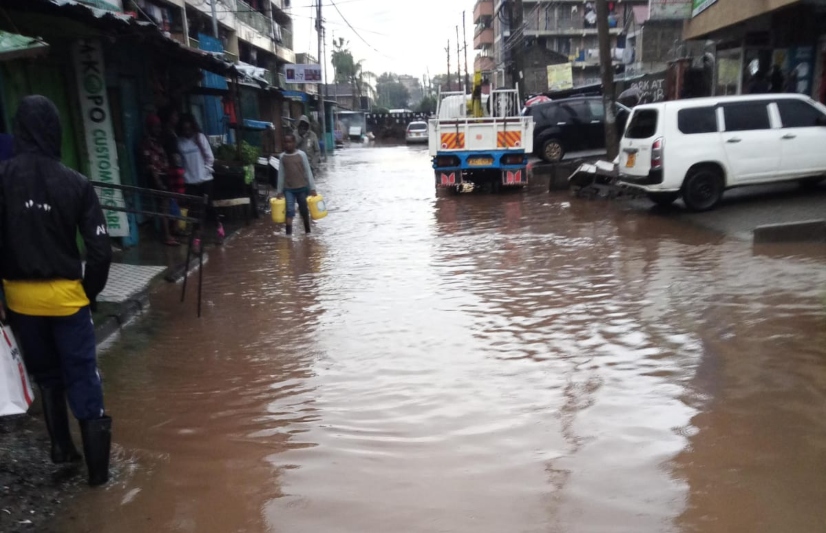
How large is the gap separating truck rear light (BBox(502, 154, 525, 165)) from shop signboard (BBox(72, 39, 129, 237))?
30.4 ft

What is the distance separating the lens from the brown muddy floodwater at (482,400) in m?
3.29

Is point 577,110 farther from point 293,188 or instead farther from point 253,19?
point 253,19

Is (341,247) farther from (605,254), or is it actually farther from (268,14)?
(268,14)

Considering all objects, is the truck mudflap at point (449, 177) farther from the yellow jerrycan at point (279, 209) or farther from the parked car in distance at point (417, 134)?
the parked car in distance at point (417, 134)

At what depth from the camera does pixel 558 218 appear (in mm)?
12305

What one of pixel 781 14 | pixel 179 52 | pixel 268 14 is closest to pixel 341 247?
pixel 179 52

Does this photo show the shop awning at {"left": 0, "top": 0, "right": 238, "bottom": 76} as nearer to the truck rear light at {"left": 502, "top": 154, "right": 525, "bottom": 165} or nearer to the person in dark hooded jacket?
the person in dark hooded jacket

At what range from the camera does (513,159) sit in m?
16.1

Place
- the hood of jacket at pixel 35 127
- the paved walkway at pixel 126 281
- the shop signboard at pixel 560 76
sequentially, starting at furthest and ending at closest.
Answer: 1. the shop signboard at pixel 560 76
2. the paved walkway at pixel 126 281
3. the hood of jacket at pixel 35 127

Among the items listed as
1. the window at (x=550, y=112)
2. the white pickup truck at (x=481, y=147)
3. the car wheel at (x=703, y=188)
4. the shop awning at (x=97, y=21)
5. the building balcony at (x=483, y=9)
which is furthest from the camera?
the building balcony at (x=483, y=9)

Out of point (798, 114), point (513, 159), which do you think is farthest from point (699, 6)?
point (798, 114)

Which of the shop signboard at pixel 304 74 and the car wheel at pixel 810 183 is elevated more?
the shop signboard at pixel 304 74

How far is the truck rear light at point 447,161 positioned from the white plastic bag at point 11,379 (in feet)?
43.1

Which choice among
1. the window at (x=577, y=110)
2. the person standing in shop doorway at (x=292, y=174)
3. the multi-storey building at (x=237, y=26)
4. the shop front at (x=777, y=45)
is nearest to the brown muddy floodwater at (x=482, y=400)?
the person standing in shop doorway at (x=292, y=174)
